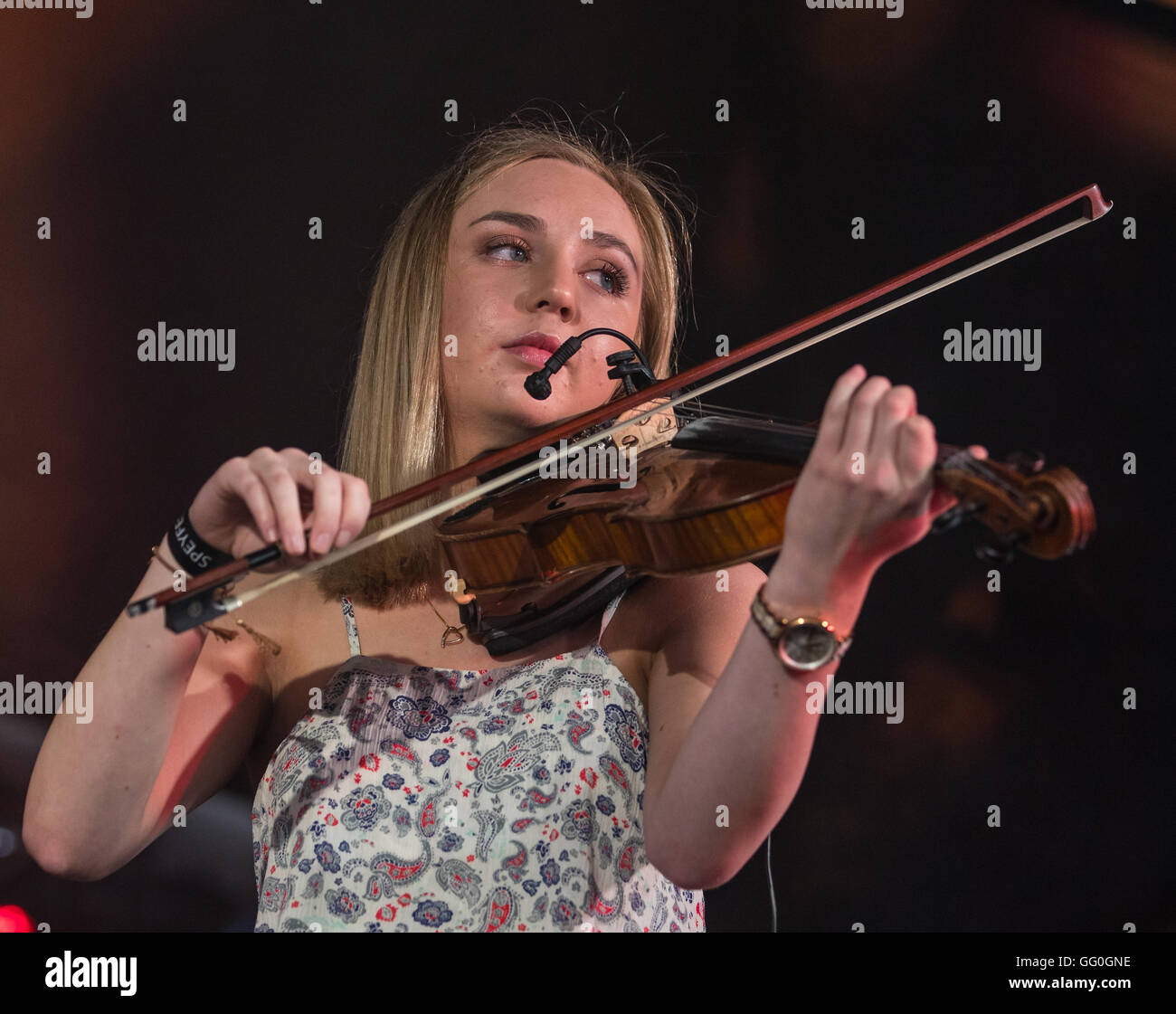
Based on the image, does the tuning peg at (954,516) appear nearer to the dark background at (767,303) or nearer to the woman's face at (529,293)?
the woman's face at (529,293)

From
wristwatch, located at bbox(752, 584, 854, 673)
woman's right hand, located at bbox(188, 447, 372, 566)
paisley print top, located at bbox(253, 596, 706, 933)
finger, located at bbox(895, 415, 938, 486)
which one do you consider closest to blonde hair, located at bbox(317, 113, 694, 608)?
paisley print top, located at bbox(253, 596, 706, 933)

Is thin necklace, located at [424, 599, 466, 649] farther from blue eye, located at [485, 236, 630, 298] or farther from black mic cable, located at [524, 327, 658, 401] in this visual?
blue eye, located at [485, 236, 630, 298]

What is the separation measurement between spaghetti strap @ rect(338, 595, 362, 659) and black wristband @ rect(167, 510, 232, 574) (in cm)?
40

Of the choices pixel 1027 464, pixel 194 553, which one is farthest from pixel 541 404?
pixel 1027 464

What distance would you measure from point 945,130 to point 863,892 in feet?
4.34

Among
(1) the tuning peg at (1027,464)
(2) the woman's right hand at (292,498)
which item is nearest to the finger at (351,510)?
(2) the woman's right hand at (292,498)

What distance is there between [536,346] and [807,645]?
0.74m

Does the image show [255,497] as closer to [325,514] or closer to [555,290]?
[325,514]

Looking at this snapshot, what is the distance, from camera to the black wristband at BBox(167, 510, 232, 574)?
1.06m

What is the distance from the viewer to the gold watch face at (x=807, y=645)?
0.87 metres

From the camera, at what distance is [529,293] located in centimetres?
151

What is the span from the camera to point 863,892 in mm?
1908

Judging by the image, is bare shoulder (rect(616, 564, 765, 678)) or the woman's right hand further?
bare shoulder (rect(616, 564, 765, 678))

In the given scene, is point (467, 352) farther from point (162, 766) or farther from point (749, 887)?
point (749, 887)
